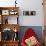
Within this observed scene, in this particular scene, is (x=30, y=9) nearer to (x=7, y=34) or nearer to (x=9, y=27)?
(x=9, y=27)

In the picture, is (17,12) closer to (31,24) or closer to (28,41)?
(31,24)

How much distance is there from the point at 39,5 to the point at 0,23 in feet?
4.23

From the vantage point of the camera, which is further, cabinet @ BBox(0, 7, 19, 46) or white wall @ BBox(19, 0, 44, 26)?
white wall @ BBox(19, 0, 44, 26)

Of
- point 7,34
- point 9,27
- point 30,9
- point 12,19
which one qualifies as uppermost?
point 30,9

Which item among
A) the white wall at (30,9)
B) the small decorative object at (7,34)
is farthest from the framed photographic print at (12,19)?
the small decorative object at (7,34)

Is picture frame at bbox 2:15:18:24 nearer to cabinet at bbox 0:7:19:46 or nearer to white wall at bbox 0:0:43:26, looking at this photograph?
cabinet at bbox 0:7:19:46

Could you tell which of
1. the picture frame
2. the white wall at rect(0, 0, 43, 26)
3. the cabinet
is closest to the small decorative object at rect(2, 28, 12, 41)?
the cabinet

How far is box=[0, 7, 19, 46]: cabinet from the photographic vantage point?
4.61 m

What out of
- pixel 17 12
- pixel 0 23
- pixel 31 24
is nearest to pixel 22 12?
pixel 17 12

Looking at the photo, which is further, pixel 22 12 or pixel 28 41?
pixel 22 12

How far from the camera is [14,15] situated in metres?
4.65

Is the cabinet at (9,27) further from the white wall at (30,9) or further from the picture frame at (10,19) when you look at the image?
the white wall at (30,9)

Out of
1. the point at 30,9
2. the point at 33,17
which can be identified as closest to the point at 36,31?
the point at 33,17

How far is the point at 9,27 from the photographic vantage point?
15.4 ft
